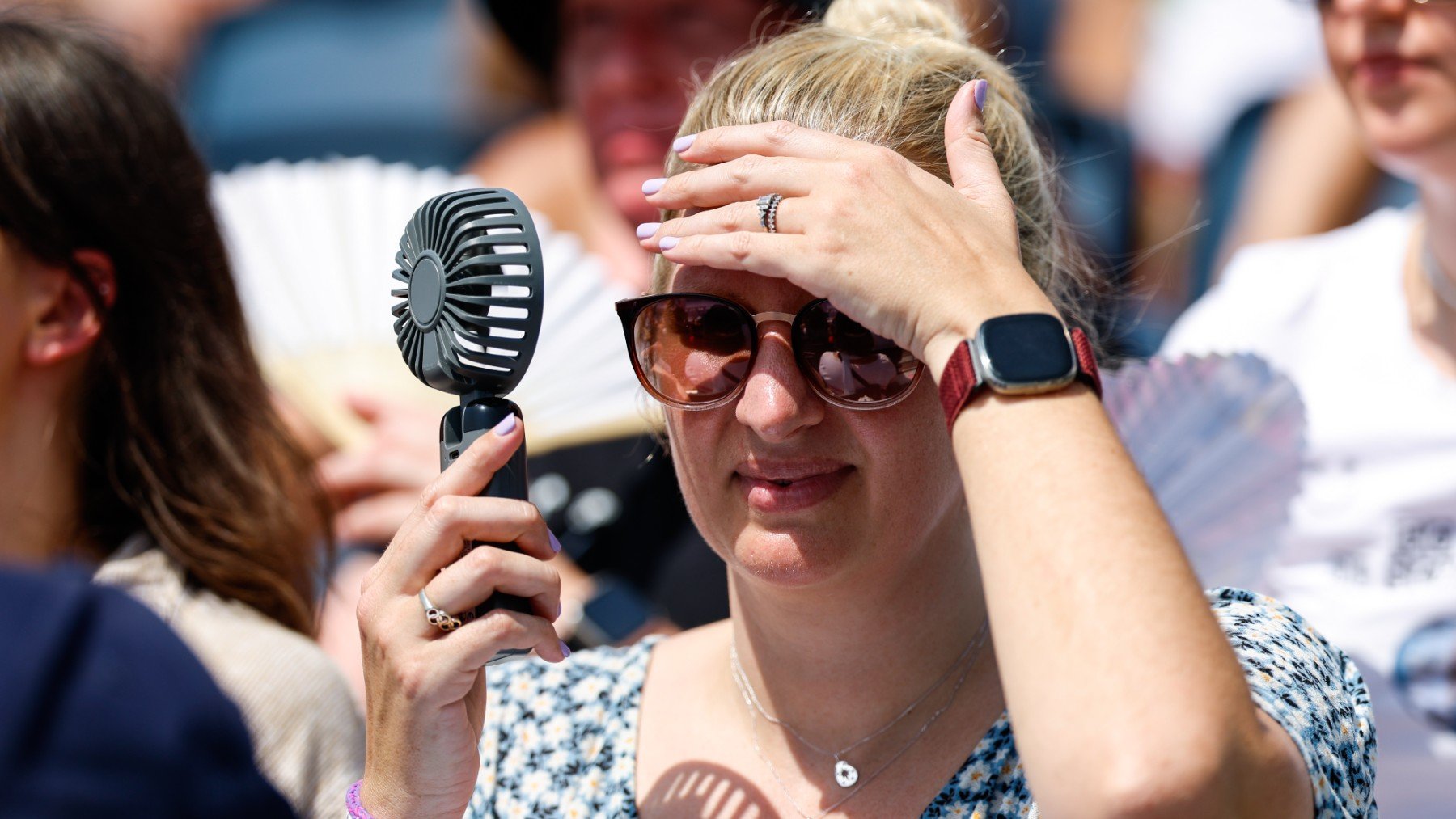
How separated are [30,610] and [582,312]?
2.20m

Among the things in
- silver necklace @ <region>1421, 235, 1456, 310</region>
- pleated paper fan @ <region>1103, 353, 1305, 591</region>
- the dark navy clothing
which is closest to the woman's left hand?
the dark navy clothing

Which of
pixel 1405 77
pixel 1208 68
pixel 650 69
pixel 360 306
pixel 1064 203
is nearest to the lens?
pixel 1064 203

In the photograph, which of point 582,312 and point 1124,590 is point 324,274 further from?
point 1124,590

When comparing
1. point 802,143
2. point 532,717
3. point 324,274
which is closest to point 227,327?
point 324,274

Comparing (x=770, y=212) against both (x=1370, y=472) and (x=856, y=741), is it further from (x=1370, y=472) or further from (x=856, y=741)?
(x=1370, y=472)

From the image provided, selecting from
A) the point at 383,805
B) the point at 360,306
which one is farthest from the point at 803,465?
the point at 360,306

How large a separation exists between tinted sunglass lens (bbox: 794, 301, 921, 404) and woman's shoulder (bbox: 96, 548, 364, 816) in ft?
3.58

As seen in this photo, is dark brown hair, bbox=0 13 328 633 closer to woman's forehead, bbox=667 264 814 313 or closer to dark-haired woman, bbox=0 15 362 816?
dark-haired woman, bbox=0 15 362 816

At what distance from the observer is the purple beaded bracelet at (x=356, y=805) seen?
1.74 meters

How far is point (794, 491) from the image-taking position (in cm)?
176

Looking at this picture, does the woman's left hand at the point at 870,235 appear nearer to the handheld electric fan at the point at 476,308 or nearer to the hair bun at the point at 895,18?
the handheld electric fan at the point at 476,308

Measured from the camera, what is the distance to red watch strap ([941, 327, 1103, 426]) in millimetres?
1476

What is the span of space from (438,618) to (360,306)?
179 cm

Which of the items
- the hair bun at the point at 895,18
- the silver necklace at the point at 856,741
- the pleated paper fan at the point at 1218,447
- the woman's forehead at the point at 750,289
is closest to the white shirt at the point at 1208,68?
the pleated paper fan at the point at 1218,447
